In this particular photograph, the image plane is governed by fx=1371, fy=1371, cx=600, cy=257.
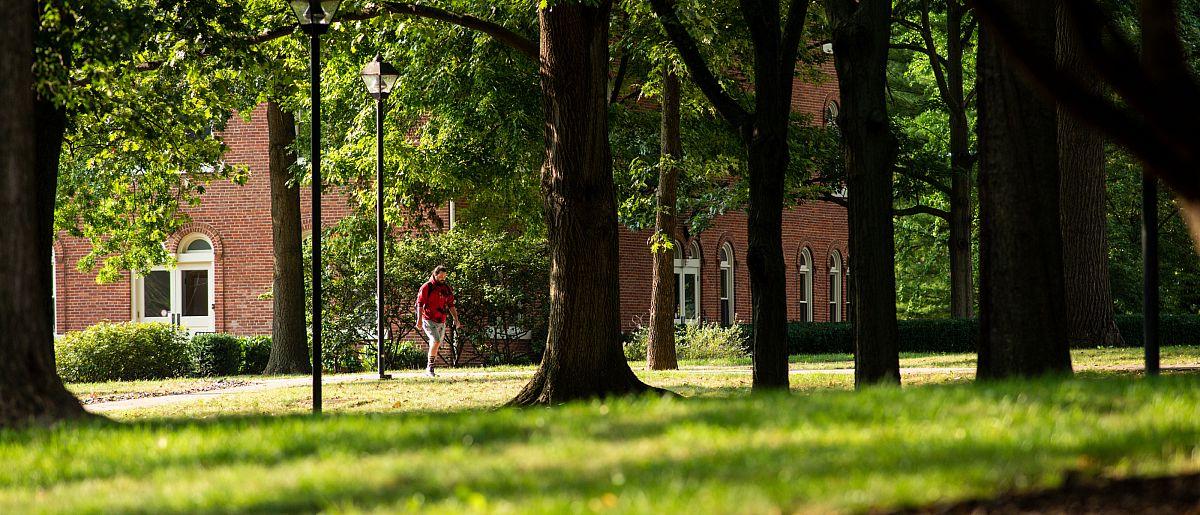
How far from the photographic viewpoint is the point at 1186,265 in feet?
135

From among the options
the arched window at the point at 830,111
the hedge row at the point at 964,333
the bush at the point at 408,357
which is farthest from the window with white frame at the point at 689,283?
the bush at the point at 408,357

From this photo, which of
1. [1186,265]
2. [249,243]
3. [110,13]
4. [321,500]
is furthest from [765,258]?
[1186,265]

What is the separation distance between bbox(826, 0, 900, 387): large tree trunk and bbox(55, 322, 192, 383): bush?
1753 cm

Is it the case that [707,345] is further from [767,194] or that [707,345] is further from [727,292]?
[767,194]

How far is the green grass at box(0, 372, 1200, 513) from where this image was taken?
5.41 metres

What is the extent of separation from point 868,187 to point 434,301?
1083 centimetres

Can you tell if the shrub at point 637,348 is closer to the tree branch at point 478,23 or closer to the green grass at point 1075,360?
the green grass at point 1075,360

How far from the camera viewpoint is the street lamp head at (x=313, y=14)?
13.9 metres

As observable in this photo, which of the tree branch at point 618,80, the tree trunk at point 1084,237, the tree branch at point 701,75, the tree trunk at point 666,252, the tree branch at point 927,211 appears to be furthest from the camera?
the tree branch at point 927,211

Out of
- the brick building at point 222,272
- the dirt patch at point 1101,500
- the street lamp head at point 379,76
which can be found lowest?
the dirt patch at point 1101,500

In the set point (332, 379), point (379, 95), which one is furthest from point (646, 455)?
point (332, 379)

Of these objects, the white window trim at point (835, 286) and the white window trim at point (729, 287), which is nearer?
the white window trim at point (729, 287)

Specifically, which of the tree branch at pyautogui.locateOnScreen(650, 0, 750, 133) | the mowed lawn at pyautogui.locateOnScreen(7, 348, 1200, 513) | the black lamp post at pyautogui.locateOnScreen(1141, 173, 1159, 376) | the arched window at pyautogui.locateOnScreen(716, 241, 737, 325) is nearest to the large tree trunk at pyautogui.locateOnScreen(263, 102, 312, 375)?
the tree branch at pyautogui.locateOnScreen(650, 0, 750, 133)

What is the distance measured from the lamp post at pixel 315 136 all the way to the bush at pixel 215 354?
612 inches
